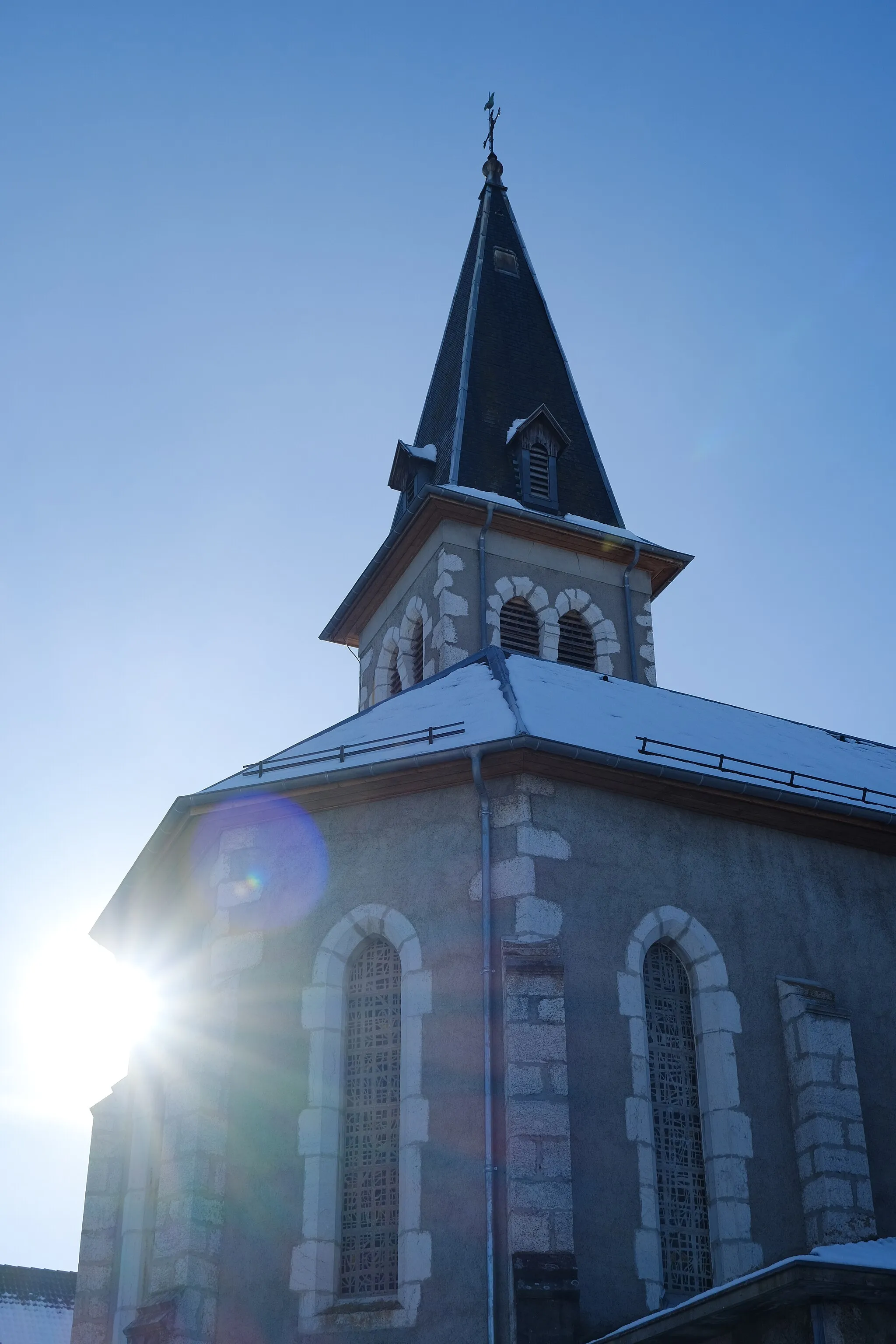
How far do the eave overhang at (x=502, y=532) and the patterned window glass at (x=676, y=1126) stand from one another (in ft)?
32.8

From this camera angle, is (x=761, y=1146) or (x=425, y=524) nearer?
(x=761, y=1146)

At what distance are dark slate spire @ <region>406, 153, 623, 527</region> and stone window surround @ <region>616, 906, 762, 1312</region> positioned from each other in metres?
11.0

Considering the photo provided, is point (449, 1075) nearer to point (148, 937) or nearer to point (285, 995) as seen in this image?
point (285, 995)

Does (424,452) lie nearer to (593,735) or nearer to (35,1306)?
(593,735)

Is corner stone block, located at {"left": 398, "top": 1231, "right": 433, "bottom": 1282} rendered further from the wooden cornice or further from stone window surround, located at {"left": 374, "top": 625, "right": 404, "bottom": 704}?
stone window surround, located at {"left": 374, "top": 625, "right": 404, "bottom": 704}

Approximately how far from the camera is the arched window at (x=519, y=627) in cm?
1970

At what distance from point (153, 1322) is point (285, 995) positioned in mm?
2699

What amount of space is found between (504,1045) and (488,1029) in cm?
20

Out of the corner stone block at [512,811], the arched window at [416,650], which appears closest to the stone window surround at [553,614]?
Answer: the arched window at [416,650]

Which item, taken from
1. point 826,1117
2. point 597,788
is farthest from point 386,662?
point 826,1117

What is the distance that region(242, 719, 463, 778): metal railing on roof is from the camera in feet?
39.9

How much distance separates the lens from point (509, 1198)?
9.74 m

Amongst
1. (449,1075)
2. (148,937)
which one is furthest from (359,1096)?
(148,937)

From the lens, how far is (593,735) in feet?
40.6
